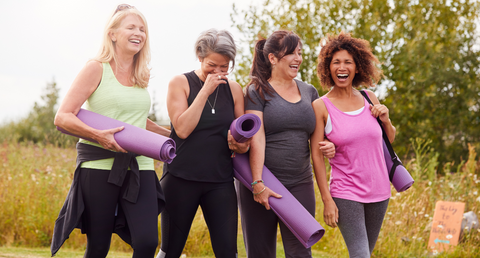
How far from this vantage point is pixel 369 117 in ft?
9.43

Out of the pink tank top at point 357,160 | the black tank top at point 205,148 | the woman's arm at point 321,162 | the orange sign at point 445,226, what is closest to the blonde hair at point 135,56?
the black tank top at point 205,148

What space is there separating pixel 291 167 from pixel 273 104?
448 mm

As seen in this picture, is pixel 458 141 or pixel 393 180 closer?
pixel 393 180

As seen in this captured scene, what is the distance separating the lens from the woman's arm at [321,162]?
275cm

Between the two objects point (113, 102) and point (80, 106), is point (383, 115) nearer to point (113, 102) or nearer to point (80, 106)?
point (113, 102)

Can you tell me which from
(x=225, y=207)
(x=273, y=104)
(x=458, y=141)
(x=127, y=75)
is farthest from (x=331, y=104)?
(x=458, y=141)

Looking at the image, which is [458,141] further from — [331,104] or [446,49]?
[331,104]

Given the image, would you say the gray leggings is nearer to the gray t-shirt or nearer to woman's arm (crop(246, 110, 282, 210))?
the gray t-shirt

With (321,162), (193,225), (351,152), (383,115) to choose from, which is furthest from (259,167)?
(193,225)

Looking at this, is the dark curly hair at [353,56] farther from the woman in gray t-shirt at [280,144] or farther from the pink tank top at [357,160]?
the pink tank top at [357,160]

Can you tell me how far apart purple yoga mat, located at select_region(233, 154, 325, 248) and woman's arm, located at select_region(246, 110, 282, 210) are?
34 millimetres

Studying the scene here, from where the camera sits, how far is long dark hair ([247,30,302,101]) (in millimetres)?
2859

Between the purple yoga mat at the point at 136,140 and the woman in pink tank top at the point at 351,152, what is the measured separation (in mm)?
1077

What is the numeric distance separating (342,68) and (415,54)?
787cm
